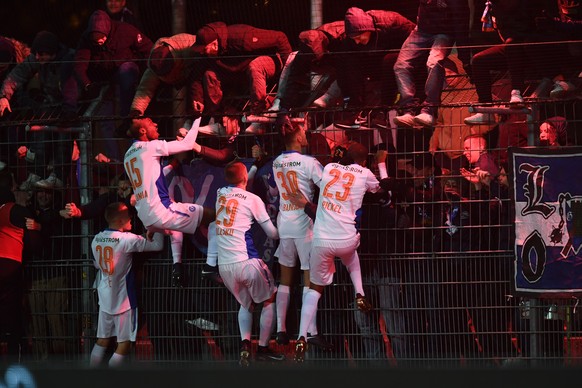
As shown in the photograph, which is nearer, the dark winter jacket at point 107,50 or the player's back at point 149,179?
the player's back at point 149,179

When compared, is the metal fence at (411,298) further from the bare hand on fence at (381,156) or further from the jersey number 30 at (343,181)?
the jersey number 30 at (343,181)

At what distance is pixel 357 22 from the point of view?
12969mm

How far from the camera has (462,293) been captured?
12891 mm

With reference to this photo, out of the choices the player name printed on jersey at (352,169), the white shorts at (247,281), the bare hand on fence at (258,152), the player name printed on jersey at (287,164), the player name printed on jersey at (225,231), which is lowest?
the white shorts at (247,281)

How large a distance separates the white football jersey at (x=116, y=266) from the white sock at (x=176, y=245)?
0.25 m

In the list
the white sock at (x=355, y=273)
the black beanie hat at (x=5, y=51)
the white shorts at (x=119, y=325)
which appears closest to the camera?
the white sock at (x=355, y=273)

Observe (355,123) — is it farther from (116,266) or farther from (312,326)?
(116,266)

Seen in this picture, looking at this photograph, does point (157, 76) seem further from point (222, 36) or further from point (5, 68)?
point (5, 68)

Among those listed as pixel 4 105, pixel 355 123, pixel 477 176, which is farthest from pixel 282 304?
pixel 4 105

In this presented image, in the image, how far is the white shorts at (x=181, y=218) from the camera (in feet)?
42.9

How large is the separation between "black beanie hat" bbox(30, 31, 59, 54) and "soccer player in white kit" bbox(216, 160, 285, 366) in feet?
9.48

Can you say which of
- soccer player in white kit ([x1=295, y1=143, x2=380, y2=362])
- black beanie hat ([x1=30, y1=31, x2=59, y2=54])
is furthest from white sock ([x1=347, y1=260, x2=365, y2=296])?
black beanie hat ([x1=30, y1=31, x2=59, y2=54])

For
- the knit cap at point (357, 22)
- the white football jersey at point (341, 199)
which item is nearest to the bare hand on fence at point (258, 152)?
the white football jersey at point (341, 199)

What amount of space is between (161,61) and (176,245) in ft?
6.55
